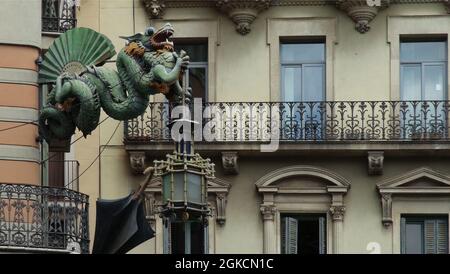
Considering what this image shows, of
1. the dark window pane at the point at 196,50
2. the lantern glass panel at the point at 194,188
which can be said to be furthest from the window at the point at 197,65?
the lantern glass panel at the point at 194,188

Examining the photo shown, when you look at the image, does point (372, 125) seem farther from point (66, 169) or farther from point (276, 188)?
point (66, 169)

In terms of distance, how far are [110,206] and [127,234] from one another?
2.17 ft

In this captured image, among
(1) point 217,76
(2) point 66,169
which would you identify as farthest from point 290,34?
(2) point 66,169

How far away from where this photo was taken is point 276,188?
45.4m

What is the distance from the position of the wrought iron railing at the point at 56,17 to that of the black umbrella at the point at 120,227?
7.52m

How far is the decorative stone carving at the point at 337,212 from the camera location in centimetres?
4528

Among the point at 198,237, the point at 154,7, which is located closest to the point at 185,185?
the point at 198,237

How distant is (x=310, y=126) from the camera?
148 feet

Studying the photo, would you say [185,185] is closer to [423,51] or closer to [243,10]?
[243,10]

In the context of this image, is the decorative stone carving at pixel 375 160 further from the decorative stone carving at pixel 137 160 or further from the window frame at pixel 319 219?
the decorative stone carving at pixel 137 160

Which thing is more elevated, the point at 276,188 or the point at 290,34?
the point at 290,34

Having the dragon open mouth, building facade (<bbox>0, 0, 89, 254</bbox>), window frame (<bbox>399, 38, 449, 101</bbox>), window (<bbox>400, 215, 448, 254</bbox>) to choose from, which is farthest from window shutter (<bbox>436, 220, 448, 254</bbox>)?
the dragon open mouth

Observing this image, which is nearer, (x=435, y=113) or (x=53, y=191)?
(x=53, y=191)

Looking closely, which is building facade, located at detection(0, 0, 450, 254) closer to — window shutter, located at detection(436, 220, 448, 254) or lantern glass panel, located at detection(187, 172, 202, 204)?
window shutter, located at detection(436, 220, 448, 254)
